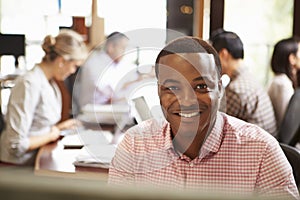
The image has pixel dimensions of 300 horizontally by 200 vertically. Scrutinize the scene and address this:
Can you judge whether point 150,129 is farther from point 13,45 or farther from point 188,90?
point 13,45

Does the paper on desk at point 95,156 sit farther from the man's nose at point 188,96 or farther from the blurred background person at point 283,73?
the blurred background person at point 283,73

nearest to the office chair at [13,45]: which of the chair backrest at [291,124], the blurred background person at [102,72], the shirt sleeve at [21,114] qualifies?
the blurred background person at [102,72]

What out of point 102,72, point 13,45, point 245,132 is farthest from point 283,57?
point 13,45

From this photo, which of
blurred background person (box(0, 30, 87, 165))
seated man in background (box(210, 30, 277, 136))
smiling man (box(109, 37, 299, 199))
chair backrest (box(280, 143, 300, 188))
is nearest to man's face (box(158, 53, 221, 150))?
smiling man (box(109, 37, 299, 199))

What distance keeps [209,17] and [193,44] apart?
5.45ft

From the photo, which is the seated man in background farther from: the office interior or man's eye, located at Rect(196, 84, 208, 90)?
man's eye, located at Rect(196, 84, 208, 90)

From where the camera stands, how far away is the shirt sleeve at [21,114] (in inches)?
65.4

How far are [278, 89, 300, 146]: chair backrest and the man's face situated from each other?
107 cm

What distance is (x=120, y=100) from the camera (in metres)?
1.79

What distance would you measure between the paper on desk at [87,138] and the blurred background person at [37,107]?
64mm

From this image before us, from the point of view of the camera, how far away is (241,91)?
1.84 m

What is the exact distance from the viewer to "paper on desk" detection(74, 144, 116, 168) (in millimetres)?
1334

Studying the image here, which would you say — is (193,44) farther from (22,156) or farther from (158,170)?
(22,156)

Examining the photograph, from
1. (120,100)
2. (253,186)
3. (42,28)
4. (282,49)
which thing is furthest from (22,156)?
(42,28)
